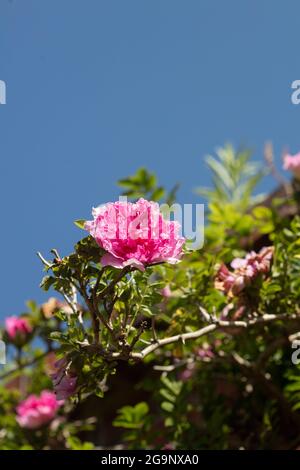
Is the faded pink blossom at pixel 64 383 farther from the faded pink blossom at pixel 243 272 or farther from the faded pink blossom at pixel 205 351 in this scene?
the faded pink blossom at pixel 205 351

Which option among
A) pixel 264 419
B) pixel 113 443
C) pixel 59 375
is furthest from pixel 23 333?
pixel 59 375

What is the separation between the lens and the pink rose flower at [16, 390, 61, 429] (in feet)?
12.6

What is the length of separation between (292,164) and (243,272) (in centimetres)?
119

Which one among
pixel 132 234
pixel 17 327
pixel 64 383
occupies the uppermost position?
pixel 17 327

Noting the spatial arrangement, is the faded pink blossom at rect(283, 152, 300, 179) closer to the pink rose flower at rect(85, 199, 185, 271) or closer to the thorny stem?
the thorny stem

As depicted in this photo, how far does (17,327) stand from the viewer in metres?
4.36

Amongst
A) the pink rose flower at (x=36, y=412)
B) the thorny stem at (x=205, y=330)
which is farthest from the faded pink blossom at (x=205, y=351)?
the pink rose flower at (x=36, y=412)

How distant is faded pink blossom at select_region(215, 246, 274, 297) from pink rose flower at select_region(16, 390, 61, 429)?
71.0 inches

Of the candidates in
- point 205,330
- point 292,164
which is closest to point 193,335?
point 205,330

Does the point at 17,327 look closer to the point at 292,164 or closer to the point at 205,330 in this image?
the point at 292,164

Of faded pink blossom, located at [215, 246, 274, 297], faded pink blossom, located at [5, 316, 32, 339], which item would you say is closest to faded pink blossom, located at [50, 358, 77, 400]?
faded pink blossom, located at [215, 246, 274, 297]

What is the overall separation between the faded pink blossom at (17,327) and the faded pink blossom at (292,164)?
191cm
